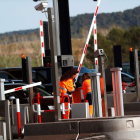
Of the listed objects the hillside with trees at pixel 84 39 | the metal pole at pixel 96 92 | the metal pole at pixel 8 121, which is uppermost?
the hillside with trees at pixel 84 39

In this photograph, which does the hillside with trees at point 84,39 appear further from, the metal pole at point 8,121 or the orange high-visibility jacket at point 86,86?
the metal pole at point 8,121

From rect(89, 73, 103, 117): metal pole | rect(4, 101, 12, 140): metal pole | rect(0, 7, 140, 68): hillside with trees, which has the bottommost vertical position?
rect(4, 101, 12, 140): metal pole

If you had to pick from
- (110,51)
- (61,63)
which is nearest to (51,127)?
(61,63)

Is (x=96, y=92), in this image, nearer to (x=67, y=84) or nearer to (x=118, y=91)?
(x=118, y=91)

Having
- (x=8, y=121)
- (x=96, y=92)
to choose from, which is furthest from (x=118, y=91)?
(x=8, y=121)

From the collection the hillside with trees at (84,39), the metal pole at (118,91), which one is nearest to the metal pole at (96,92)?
the metal pole at (118,91)

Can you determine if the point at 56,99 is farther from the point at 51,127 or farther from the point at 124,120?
the point at 124,120

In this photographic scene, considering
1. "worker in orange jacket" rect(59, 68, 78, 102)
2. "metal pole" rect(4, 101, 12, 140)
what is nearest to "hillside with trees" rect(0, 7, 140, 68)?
"worker in orange jacket" rect(59, 68, 78, 102)

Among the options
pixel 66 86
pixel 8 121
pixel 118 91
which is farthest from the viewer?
pixel 66 86

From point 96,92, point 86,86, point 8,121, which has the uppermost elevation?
point 86,86

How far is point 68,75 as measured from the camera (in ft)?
48.0

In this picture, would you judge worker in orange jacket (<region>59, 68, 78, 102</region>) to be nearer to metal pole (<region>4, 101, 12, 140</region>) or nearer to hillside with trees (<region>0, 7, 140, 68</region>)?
metal pole (<region>4, 101, 12, 140</region>)

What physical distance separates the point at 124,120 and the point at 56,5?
8.87 meters

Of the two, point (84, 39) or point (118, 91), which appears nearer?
point (118, 91)
